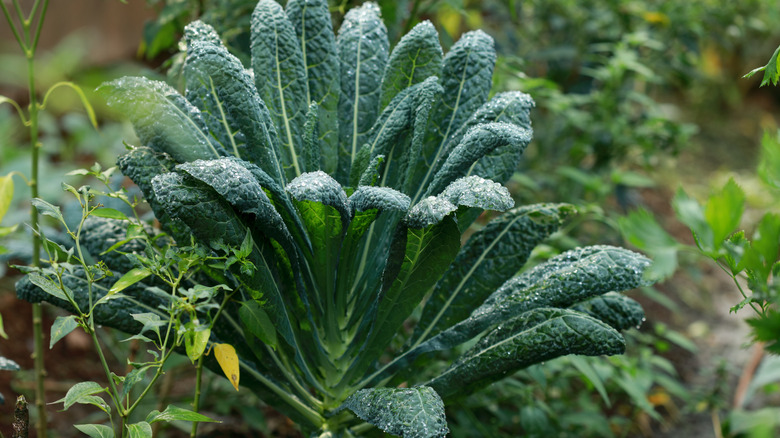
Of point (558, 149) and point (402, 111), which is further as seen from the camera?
point (558, 149)

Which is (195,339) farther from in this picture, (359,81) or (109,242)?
(359,81)

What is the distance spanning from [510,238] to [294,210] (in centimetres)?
42

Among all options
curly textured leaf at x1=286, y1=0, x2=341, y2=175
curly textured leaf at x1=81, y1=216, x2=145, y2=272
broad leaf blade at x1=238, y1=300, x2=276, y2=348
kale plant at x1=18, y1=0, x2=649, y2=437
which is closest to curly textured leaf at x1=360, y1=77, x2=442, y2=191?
kale plant at x1=18, y1=0, x2=649, y2=437

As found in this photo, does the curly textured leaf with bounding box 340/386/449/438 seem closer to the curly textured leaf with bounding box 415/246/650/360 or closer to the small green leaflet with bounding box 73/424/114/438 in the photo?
the curly textured leaf with bounding box 415/246/650/360

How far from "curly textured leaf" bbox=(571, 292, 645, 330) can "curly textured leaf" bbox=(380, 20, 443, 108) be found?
1.74 ft

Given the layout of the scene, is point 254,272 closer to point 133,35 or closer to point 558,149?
point 558,149

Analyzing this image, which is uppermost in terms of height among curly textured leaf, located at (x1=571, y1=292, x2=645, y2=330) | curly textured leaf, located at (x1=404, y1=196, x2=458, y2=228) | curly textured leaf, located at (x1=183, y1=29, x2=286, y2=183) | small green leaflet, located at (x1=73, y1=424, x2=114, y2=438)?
curly textured leaf, located at (x1=183, y1=29, x2=286, y2=183)

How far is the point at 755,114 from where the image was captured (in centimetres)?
614

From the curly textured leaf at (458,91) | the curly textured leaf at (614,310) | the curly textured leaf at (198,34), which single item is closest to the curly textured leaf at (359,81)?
the curly textured leaf at (458,91)

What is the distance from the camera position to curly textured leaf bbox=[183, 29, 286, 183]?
0.98 metres

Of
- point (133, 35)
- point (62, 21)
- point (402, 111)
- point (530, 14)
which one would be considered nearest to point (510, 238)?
point (402, 111)

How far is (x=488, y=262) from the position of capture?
46.5 inches

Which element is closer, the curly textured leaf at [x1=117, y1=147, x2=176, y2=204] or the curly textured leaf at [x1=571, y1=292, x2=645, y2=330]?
the curly textured leaf at [x1=117, y1=147, x2=176, y2=204]

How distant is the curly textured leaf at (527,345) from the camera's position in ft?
3.19
